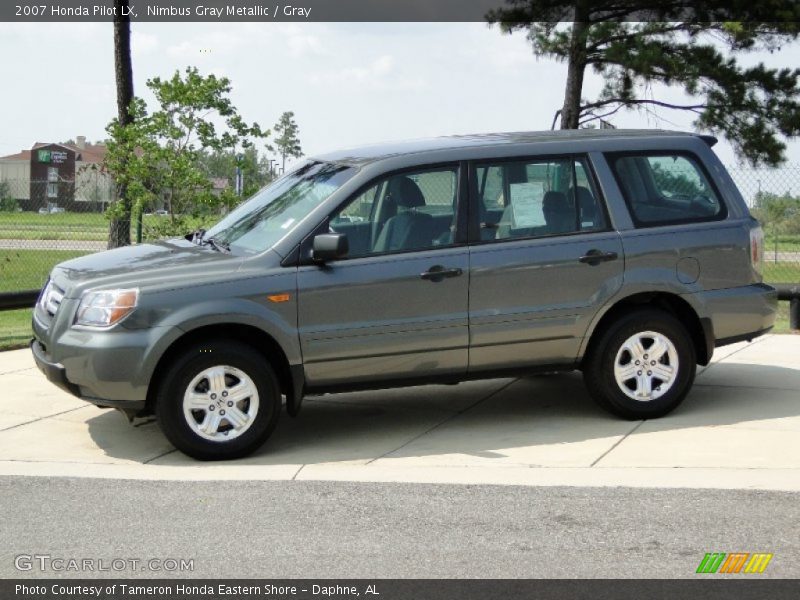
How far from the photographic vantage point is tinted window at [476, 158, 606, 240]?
7762 mm

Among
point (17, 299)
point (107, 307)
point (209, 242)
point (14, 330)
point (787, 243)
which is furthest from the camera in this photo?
point (787, 243)

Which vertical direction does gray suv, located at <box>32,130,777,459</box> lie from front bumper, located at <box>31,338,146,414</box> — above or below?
above

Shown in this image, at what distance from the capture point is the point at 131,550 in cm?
539

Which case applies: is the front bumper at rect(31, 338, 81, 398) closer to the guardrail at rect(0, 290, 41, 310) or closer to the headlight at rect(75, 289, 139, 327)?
the headlight at rect(75, 289, 139, 327)

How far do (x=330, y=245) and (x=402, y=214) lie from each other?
26.5 inches

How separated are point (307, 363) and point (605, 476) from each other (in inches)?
75.7

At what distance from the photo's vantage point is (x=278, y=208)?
7.95 meters

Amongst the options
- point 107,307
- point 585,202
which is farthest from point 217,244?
point 585,202

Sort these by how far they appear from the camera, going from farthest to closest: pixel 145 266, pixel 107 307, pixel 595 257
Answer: pixel 595 257
pixel 145 266
pixel 107 307

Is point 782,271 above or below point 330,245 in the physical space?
below

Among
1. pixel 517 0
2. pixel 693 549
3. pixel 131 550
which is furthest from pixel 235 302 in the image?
pixel 517 0

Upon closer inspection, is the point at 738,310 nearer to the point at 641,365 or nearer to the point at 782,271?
the point at 641,365

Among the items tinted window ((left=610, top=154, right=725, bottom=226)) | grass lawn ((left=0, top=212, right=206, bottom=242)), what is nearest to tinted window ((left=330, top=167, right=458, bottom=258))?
tinted window ((left=610, top=154, right=725, bottom=226))

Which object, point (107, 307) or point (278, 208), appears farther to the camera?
point (278, 208)
